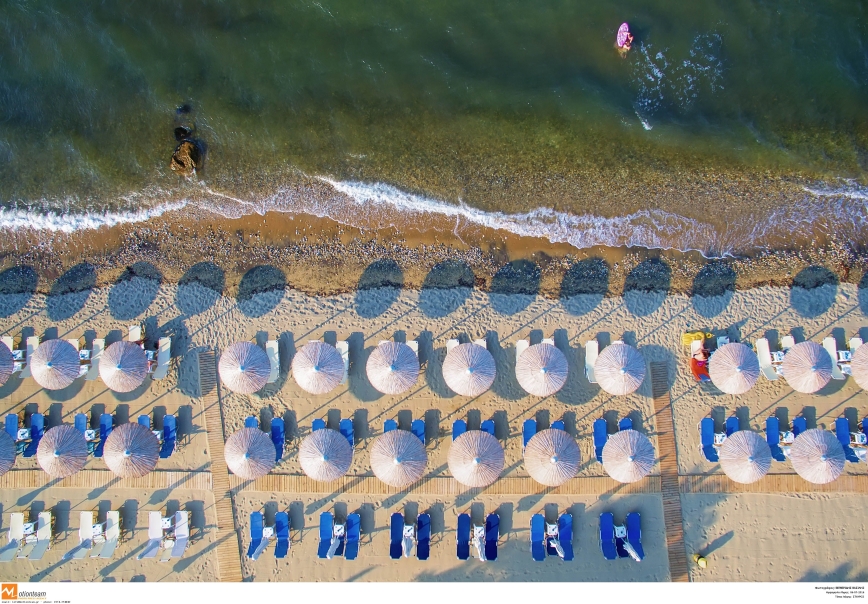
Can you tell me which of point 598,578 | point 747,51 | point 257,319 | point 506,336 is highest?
point 747,51


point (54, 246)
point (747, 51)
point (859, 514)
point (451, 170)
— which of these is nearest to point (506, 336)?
point (451, 170)

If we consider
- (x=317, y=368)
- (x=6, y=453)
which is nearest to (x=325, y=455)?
(x=317, y=368)

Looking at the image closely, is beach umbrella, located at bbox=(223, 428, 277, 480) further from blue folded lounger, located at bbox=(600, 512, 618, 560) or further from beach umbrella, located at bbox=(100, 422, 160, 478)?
blue folded lounger, located at bbox=(600, 512, 618, 560)

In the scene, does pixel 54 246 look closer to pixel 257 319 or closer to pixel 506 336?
pixel 257 319

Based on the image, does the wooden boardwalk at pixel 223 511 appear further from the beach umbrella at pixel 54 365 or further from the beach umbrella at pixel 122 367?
the beach umbrella at pixel 54 365

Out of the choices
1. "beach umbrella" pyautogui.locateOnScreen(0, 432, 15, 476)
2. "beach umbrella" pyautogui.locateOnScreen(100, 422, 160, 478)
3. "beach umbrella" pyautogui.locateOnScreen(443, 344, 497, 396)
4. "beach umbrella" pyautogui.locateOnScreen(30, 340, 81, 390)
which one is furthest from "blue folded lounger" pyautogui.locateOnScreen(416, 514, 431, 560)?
"beach umbrella" pyautogui.locateOnScreen(0, 432, 15, 476)

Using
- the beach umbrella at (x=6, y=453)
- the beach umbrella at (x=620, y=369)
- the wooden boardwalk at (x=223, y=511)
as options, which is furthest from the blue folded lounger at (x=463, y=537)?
the beach umbrella at (x=6, y=453)
